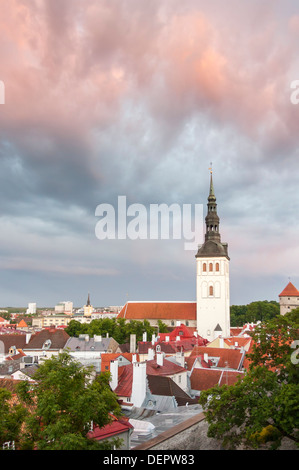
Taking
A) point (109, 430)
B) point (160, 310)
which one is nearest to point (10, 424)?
point (109, 430)

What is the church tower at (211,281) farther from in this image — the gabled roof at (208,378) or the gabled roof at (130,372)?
the gabled roof at (130,372)

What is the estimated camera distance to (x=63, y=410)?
632 inches

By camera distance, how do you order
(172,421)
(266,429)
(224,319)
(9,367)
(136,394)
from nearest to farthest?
(266,429)
(172,421)
(136,394)
(9,367)
(224,319)

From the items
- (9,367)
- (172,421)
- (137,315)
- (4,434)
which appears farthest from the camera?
(137,315)

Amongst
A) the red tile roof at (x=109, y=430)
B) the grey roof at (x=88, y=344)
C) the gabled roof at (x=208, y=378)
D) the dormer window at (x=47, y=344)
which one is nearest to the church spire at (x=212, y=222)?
the grey roof at (x=88, y=344)

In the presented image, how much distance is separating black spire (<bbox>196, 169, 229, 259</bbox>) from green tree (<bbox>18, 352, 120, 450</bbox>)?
70487 millimetres

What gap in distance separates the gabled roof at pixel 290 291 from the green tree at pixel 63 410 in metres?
98.4

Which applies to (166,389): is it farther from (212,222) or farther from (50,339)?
(212,222)

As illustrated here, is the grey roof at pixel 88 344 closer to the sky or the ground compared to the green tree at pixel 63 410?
closer to the ground

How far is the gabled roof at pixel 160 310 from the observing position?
91.1 m
